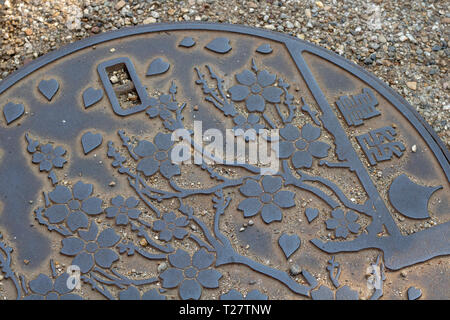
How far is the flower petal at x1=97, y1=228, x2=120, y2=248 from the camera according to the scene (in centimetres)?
207

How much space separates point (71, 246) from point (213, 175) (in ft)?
2.09

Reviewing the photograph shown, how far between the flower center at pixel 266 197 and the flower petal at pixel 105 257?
63 cm

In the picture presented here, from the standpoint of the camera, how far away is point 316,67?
2488 millimetres

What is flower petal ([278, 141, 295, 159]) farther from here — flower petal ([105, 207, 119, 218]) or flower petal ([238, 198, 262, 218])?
flower petal ([105, 207, 119, 218])

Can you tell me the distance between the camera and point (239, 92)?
240 cm

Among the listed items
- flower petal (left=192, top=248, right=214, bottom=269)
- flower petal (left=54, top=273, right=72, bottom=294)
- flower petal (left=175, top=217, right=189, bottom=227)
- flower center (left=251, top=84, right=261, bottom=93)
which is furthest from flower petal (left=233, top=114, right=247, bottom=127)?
flower petal (left=54, top=273, right=72, bottom=294)

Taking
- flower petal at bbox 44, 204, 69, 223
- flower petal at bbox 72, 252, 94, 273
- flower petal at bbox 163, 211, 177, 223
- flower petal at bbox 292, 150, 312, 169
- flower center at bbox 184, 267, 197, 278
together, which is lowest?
flower center at bbox 184, 267, 197, 278

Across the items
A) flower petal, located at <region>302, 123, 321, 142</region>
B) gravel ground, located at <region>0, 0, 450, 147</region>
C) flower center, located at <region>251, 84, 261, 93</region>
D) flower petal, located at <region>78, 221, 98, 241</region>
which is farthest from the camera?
gravel ground, located at <region>0, 0, 450, 147</region>

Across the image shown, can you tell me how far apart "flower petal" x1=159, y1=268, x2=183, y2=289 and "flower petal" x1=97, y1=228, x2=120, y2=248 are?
0.24 metres

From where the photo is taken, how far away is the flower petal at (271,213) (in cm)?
213

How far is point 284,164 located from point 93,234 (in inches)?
33.1

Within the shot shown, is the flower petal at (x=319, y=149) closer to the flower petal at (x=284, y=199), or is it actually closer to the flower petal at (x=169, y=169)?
the flower petal at (x=284, y=199)

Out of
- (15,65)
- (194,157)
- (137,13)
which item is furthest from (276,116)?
(15,65)

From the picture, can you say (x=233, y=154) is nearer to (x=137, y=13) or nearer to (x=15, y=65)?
(x=137, y=13)
